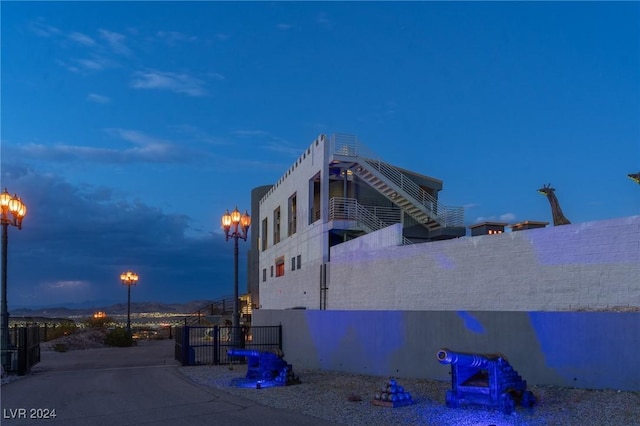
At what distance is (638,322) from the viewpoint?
12617mm

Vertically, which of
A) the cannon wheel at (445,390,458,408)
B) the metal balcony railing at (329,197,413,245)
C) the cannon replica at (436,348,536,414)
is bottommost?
the cannon wheel at (445,390,458,408)

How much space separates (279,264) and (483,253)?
2650 centimetres

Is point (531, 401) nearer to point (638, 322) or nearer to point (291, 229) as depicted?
point (638, 322)

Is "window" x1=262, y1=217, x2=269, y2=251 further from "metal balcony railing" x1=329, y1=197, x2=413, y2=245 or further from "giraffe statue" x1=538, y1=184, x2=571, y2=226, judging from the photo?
"giraffe statue" x1=538, y1=184, x2=571, y2=226

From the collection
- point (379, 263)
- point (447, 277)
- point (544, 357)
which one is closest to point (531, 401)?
point (544, 357)

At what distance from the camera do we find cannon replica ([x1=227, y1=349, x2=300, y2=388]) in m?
16.8

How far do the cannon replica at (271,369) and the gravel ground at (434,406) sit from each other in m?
0.59

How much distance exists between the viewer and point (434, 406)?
12.5m

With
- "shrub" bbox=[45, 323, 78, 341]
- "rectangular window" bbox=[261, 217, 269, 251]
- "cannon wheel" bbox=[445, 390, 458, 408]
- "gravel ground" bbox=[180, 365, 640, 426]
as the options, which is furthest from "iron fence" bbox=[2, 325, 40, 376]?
"rectangular window" bbox=[261, 217, 269, 251]

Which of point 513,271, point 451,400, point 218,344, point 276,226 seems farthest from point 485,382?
point 276,226

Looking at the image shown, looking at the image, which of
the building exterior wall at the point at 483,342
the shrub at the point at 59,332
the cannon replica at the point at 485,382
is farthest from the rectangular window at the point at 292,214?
the cannon replica at the point at 485,382

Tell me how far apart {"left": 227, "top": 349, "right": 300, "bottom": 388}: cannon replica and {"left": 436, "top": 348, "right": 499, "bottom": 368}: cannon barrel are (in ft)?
20.5

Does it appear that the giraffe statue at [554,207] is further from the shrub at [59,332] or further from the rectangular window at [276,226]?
the shrub at [59,332]

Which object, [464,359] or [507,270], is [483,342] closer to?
[507,270]
